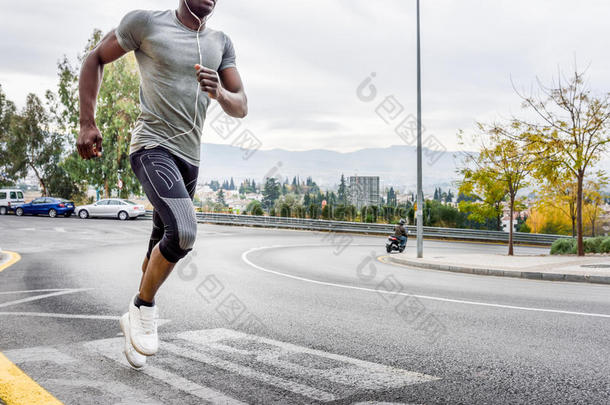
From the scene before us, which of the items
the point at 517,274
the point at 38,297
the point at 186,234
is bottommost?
the point at 517,274

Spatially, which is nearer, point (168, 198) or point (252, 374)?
point (168, 198)

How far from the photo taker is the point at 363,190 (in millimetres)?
38375

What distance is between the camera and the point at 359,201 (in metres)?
36.6

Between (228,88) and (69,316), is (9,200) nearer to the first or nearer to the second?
(69,316)

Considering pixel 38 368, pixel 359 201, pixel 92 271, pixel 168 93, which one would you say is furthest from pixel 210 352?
pixel 359 201

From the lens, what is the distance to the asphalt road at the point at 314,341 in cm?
311

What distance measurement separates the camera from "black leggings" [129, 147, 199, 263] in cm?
325

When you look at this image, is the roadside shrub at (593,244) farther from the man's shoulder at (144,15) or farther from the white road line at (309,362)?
the man's shoulder at (144,15)

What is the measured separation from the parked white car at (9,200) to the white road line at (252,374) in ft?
124

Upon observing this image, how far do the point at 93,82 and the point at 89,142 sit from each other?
44cm

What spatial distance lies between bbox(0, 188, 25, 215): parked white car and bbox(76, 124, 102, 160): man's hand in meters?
38.2

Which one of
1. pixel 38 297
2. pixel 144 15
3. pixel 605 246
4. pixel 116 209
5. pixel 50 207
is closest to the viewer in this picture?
pixel 144 15

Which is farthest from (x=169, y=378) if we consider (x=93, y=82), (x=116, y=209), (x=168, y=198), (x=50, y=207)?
(x=50, y=207)

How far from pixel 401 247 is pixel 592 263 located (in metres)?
7.47
